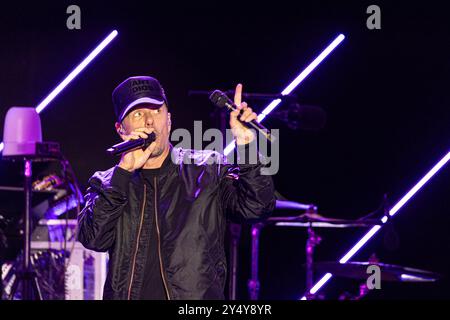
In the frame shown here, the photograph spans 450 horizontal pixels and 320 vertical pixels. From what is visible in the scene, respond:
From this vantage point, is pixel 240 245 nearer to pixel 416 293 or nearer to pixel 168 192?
pixel 416 293

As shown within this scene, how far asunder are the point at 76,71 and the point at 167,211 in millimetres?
2623

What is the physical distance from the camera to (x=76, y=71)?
5.09 m

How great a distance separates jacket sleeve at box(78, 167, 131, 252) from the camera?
2.68 meters

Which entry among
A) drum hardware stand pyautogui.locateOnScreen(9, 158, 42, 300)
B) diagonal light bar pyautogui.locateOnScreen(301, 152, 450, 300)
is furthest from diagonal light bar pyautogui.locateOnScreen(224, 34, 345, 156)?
drum hardware stand pyautogui.locateOnScreen(9, 158, 42, 300)

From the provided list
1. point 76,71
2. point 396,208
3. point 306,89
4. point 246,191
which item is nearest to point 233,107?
point 246,191

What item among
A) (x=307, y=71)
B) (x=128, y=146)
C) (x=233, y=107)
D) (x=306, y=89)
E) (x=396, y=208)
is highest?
(x=307, y=71)

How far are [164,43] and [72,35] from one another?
645 mm

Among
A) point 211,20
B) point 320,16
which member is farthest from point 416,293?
point 211,20

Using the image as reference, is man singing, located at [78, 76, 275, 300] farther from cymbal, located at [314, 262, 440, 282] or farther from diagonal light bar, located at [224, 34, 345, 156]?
diagonal light bar, located at [224, 34, 345, 156]

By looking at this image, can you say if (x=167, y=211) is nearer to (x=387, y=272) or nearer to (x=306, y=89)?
(x=387, y=272)

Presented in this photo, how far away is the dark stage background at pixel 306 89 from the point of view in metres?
5.09

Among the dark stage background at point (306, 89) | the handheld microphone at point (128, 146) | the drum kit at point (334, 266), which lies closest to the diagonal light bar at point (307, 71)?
the dark stage background at point (306, 89)

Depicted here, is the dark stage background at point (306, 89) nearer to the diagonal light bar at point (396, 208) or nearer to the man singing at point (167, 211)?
the diagonal light bar at point (396, 208)

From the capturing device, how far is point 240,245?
211 inches
